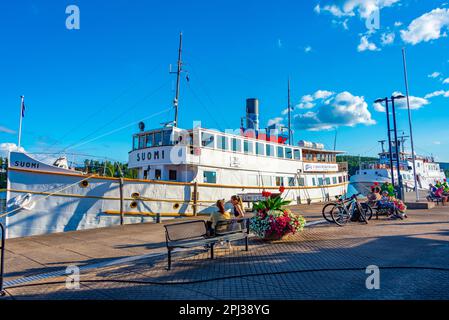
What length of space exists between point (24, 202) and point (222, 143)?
11.4 meters

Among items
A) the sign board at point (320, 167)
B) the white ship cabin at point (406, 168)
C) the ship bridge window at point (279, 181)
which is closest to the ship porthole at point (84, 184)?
the ship bridge window at point (279, 181)

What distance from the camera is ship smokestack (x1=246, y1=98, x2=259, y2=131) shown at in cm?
2584

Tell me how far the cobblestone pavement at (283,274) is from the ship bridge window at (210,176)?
9837mm

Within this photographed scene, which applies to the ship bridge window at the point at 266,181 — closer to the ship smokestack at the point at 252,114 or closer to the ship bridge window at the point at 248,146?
the ship bridge window at the point at 248,146

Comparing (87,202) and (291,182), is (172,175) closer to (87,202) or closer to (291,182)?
(87,202)

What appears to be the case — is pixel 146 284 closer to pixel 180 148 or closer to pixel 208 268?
pixel 208 268

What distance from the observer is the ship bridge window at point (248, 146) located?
2073 centimetres

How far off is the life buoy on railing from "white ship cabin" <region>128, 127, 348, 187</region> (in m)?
7.16

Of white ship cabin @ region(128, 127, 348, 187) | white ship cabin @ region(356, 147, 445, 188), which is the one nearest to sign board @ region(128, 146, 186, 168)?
white ship cabin @ region(128, 127, 348, 187)

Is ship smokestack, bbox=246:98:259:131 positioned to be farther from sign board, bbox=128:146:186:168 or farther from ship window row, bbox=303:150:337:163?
sign board, bbox=128:146:186:168

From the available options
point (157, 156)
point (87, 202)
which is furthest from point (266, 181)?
point (87, 202)

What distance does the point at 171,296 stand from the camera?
4523 millimetres
